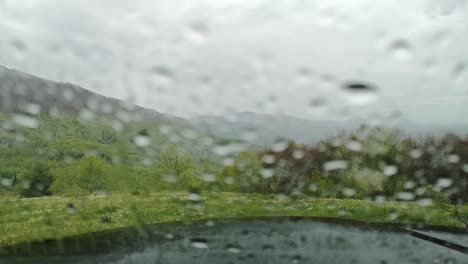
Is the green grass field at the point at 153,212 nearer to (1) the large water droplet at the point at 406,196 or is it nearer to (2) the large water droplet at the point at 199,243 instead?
(2) the large water droplet at the point at 199,243

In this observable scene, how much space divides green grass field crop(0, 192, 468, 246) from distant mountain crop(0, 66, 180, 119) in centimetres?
312

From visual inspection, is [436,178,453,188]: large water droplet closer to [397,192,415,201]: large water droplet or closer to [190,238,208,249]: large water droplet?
[397,192,415,201]: large water droplet

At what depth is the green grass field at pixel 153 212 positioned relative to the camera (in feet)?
39.1

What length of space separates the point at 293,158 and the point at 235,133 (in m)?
17.9

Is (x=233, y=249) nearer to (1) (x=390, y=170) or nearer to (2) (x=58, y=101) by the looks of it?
(1) (x=390, y=170)

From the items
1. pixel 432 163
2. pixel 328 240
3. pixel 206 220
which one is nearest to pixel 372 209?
pixel 432 163

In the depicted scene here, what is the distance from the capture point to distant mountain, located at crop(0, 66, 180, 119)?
360 inches

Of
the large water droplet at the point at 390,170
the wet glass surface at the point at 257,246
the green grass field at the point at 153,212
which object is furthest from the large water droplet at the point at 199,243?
the large water droplet at the point at 390,170

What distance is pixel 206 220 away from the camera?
15.1 meters

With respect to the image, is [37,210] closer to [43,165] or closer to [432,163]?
[43,165]

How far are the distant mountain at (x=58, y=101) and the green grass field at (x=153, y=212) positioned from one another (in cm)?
312

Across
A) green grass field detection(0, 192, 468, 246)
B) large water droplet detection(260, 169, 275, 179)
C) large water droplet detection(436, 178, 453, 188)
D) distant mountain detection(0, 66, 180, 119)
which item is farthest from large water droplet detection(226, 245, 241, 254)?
large water droplet detection(260, 169, 275, 179)

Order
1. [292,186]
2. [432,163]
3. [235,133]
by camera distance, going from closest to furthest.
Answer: [235,133], [432,163], [292,186]

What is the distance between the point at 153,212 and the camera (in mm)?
15484
